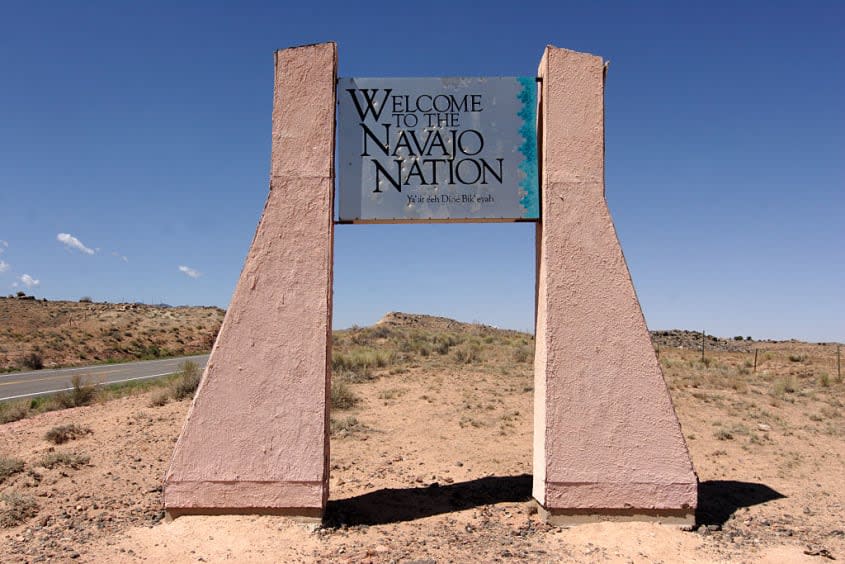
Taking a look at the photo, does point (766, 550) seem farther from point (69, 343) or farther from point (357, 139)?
point (69, 343)

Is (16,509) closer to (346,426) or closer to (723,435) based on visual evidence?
(346,426)

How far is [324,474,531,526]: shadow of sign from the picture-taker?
583cm

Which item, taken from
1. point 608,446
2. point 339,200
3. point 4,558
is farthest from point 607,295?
point 4,558

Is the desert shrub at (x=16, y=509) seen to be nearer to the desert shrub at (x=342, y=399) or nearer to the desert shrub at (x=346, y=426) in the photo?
the desert shrub at (x=346, y=426)

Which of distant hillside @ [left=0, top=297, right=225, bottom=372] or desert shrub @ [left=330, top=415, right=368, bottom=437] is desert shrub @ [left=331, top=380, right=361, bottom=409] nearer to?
desert shrub @ [left=330, top=415, right=368, bottom=437]

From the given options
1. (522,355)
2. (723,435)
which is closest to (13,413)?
(723,435)

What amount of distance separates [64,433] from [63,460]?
1668 mm

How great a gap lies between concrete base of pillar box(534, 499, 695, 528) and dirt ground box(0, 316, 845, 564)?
0.08m

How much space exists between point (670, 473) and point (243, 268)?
4548mm

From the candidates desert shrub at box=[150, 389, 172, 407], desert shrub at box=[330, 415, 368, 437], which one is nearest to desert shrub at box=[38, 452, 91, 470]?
desert shrub at box=[330, 415, 368, 437]

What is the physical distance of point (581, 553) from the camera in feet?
16.0

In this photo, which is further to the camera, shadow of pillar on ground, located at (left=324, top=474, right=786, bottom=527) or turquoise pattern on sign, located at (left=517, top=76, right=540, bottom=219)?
turquoise pattern on sign, located at (left=517, top=76, right=540, bottom=219)

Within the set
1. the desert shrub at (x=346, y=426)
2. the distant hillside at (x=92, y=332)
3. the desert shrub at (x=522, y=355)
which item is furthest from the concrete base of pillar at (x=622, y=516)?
the distant hillside at (x=92, y=332)

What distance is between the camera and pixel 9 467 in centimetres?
726
